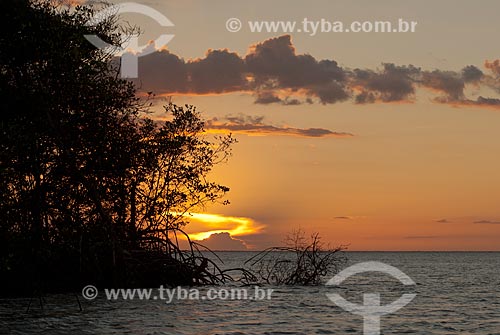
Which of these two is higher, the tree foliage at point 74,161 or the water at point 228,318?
the tree foliage at point 74,161

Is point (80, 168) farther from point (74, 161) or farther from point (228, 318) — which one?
point (228, 318)

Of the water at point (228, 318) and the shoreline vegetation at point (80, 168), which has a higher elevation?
the shoreline vegetation at point (80, 168)

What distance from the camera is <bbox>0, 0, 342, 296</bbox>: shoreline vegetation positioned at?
3006 centimetres

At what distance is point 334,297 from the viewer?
41.1 meters

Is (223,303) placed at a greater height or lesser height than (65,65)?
lesser

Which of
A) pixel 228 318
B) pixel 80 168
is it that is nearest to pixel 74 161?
pixel 80 168

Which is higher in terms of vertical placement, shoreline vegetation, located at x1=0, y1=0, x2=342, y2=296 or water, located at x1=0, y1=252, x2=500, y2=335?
shoreline vegetation, located at x1=0, y1=0, x2=342, y2=296

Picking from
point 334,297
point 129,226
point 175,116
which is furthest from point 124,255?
point 334,297

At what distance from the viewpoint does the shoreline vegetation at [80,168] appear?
30.1 meters

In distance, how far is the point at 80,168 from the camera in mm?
32969

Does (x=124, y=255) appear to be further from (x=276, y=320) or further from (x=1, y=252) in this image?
(x=276, y=320)

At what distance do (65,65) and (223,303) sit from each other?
1312cm

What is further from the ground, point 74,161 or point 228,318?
point 74,161

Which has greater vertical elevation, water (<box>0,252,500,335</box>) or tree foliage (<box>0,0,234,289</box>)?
tree foliage (<box>0,0,234,289</box>)
